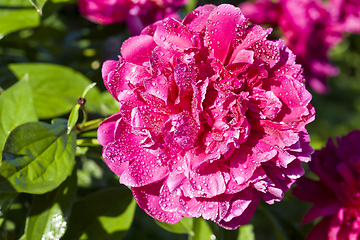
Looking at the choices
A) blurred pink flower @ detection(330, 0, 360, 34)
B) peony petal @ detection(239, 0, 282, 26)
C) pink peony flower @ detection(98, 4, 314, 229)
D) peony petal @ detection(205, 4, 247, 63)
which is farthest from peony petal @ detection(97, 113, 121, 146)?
blurred pink flower @ detection(330, 0, 360, 34)

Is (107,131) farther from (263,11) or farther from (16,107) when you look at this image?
(263,11)

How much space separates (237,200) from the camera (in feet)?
1.92

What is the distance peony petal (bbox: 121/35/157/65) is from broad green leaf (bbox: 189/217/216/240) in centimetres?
43

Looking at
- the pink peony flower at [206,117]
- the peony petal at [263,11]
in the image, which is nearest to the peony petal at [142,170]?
the pink peony flower at [206,117]

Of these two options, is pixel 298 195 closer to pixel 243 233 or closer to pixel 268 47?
pixel 243 233

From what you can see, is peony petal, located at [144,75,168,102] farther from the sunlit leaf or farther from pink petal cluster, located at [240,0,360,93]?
pink petal cluster, located at [240,0,360,93]

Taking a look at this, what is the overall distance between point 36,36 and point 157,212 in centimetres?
76

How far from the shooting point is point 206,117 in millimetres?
573

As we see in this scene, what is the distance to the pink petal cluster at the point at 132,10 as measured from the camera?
2.76 ft

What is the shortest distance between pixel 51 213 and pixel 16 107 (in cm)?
23

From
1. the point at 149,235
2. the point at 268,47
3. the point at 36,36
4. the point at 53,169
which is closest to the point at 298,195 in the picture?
the point at 268,47

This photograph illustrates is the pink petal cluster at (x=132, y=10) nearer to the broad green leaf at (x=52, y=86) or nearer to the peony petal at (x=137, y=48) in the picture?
the broad green leaf at (x=52, y=86)

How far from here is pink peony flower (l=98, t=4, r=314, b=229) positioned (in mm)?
548

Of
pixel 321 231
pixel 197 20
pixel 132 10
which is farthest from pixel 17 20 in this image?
pixel 321 231
